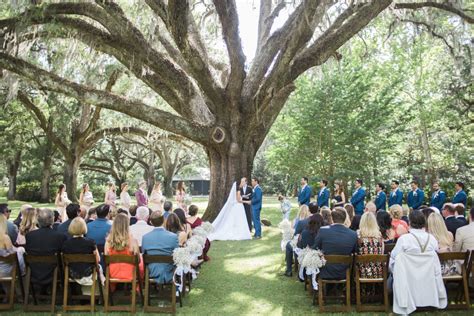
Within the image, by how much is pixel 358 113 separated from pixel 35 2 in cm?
1411

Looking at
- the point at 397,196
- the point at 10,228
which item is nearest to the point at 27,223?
the point at 10,228

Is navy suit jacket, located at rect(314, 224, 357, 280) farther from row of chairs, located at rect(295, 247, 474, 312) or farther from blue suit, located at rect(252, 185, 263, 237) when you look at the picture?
blue suit, located at rect(252, 185, 263, 237)

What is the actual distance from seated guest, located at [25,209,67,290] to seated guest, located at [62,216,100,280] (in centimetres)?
15

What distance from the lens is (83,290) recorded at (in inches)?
234

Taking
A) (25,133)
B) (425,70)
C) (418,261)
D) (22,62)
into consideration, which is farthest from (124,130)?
(418,261)

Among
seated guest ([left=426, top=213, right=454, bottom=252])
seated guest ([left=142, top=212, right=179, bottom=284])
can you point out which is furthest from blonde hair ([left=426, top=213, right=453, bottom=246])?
seated guest ([left=142, top=212, right=179, bottom=284])

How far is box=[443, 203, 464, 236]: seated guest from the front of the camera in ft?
22.8

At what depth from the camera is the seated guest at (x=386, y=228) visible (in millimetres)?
6559

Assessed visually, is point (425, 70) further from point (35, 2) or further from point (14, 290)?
point (14, 290)

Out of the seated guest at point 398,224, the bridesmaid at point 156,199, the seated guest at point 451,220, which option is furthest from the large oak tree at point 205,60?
the seated guest at point 451,220

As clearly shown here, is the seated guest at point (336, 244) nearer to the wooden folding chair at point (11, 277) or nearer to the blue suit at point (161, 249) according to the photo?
the blue suit at point (161, 249)

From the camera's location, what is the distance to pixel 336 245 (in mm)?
5773

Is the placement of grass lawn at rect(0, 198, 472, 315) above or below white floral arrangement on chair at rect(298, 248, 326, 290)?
below

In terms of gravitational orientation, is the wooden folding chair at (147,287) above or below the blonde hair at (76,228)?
below
